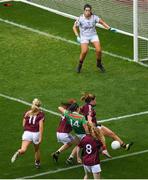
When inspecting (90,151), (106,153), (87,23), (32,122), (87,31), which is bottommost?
(106,153)

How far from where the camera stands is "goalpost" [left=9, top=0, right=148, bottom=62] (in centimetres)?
2695

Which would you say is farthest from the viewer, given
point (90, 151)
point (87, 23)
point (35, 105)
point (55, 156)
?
point (87, 23)

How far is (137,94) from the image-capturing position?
24016 millimetres

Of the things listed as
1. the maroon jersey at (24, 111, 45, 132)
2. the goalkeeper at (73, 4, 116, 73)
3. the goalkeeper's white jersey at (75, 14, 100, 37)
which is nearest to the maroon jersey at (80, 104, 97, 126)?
the maroon jersey at (24, 111, 45, 132)

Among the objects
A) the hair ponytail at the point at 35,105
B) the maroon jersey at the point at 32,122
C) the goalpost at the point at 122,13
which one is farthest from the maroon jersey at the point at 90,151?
the goalpost at the point at 122,13

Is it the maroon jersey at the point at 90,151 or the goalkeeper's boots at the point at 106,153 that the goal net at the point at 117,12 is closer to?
the goalkeeper's boots at the point at 106,153

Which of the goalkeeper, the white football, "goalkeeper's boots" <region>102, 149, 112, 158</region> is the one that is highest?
the goalkeeper

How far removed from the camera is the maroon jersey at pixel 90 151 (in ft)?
57.9

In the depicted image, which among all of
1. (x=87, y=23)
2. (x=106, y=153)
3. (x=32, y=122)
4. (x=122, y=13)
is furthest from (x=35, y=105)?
(x=122, y=13)

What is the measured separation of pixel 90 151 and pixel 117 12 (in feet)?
40.5

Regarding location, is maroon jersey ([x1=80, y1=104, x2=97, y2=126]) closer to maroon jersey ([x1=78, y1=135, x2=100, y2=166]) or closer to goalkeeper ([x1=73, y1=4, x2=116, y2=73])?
maroon jersey ([x1=78, y1=135, x2=100, y2=166])

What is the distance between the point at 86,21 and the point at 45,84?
89.0 inches

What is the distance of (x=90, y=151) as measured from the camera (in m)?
17.7

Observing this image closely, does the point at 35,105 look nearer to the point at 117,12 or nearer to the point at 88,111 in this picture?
the point at 88,111
